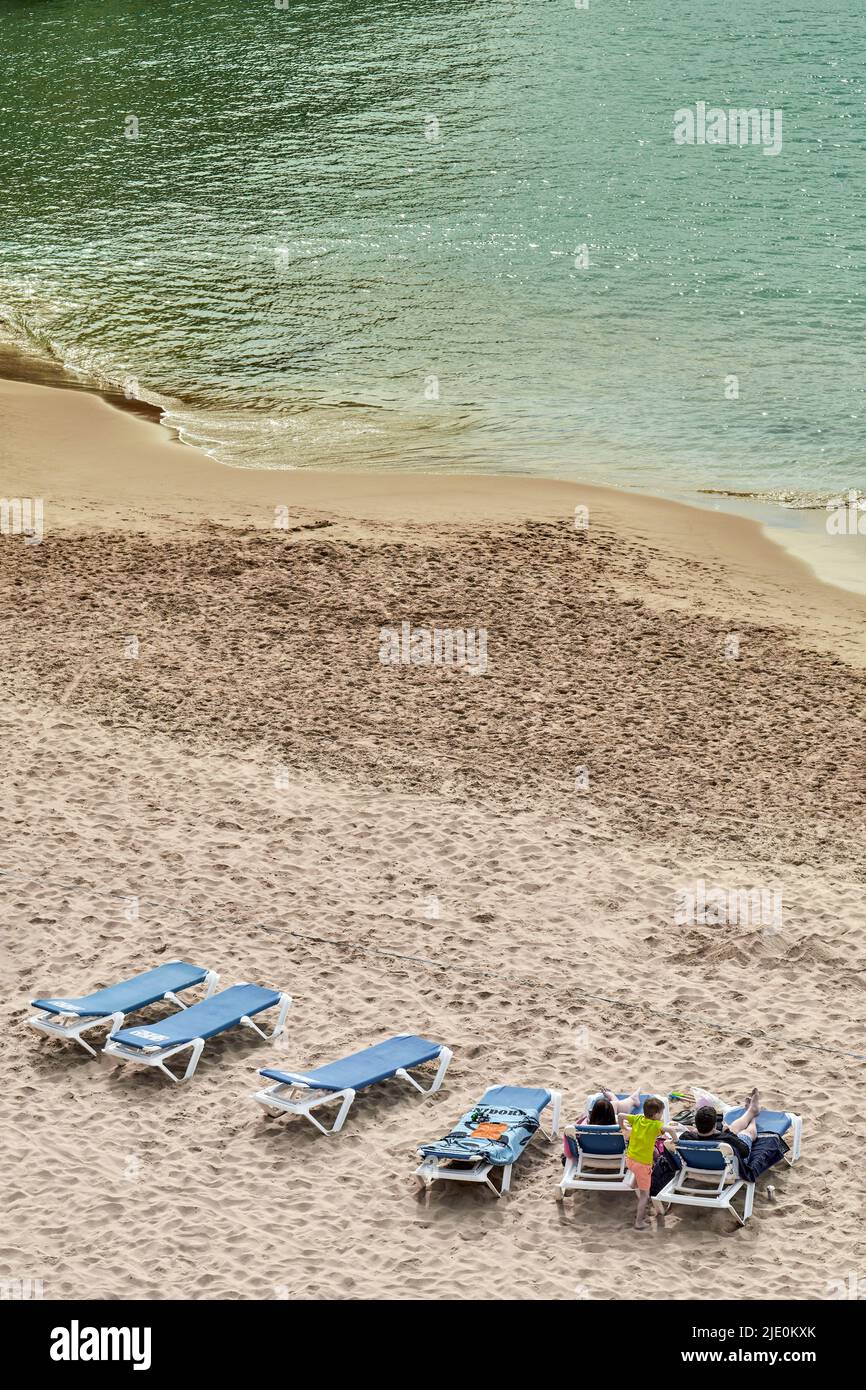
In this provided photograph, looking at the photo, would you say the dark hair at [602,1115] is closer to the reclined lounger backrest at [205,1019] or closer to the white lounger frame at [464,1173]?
the white lounger frame at [464,1173]

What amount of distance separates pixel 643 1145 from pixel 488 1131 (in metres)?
Answer: 0.97

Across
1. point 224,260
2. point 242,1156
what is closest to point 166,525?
point 242,1156

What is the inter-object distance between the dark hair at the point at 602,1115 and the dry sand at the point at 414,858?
465 millimetres

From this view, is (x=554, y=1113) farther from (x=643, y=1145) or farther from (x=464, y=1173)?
(x=464, y=1173)

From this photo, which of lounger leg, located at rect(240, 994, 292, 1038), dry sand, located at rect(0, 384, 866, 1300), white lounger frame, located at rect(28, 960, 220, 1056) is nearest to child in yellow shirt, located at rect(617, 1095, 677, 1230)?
dry sand, located at rect(0, 384, 866, 1300)

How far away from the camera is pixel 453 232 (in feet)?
119

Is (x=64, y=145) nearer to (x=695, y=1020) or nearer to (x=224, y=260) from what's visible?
(x=224, y=260)

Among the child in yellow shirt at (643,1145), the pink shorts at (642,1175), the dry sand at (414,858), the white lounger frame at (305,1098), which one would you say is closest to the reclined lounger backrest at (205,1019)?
the dry sand at (414,858)

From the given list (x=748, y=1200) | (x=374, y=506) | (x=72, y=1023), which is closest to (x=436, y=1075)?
(x=748, y=1200)

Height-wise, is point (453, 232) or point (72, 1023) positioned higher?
point (453, 232)

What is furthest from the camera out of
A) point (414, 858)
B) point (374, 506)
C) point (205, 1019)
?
point (374, 506)

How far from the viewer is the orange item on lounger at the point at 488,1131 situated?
9.48 meters

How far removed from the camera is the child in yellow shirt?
30.2ft

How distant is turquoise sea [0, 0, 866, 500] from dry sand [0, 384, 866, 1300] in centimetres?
429
